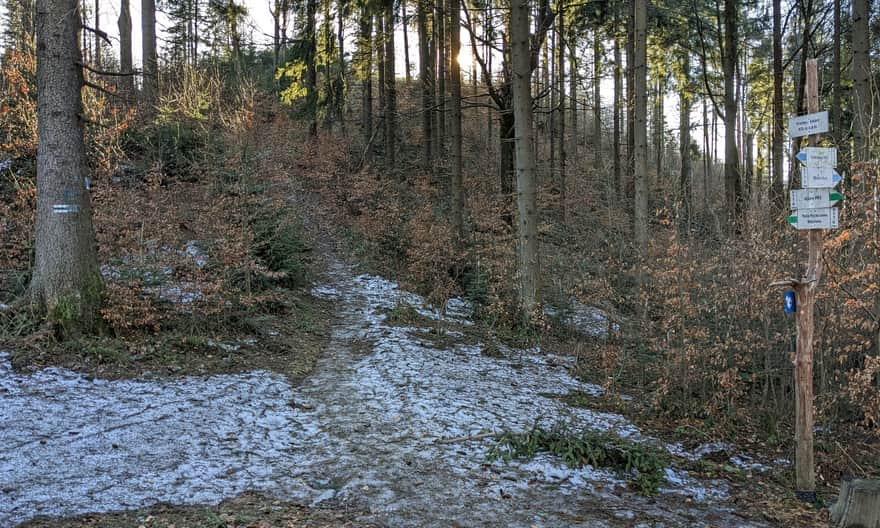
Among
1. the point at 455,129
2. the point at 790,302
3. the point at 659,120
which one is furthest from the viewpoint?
the point at 659,120

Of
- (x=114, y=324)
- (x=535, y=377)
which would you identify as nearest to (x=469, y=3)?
(x=535, y=377)

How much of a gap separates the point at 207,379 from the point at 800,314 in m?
6.67

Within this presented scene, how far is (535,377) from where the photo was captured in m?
8.69

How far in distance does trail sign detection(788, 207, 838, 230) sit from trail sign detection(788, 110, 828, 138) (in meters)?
0.66

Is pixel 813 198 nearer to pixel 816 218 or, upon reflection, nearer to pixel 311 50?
pixel 816 218

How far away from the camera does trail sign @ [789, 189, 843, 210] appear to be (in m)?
4.72

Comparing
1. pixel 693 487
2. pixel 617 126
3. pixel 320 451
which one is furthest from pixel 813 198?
pixel 617 126

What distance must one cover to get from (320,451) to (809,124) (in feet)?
17.5

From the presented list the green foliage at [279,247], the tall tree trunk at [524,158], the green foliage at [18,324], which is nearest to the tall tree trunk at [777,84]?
the tall tree trunk at [524,158]

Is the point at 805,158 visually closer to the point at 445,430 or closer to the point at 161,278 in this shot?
the point at 445,430

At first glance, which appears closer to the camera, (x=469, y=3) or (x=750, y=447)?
(x=750, y=447)

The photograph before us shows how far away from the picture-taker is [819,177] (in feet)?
15.5

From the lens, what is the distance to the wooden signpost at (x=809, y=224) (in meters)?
4.71

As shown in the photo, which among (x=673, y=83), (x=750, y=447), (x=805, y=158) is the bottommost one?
(x=750, y=447)
